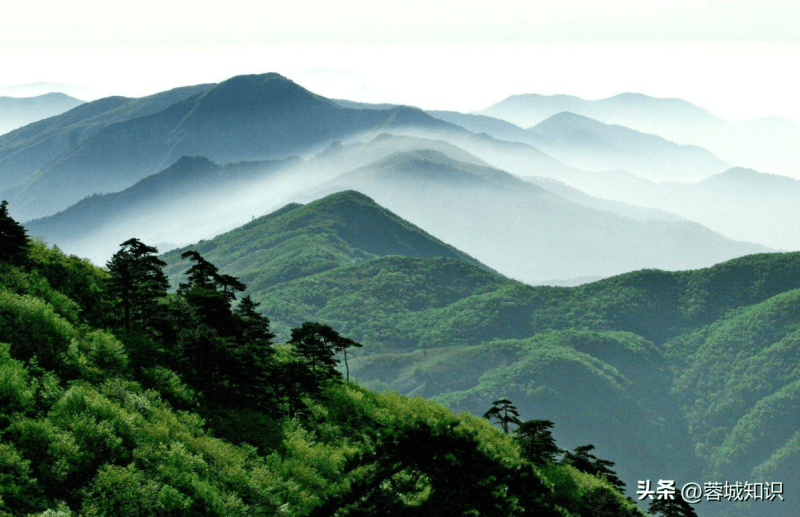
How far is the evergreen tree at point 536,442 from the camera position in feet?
265

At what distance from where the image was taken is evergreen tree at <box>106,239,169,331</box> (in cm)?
7694

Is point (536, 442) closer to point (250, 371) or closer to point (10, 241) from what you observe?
point (250, 371)

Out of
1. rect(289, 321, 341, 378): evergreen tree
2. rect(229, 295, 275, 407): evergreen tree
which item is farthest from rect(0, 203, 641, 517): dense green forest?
rect(289, 321, 341, 378): evergreen tree

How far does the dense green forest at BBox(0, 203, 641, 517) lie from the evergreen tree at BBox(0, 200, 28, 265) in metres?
Result: 0.20

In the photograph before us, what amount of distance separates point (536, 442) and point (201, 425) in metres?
38.3

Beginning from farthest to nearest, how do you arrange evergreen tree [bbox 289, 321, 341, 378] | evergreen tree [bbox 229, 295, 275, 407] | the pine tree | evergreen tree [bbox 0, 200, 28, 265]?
1. the pine tree
2. evergreen tree [bbox 289, 321, 341, 378]
3. evergreen tree [bbox 0, 200, 28, 265]
4. evergreen tree [bbox 229, 295, 275, 407]

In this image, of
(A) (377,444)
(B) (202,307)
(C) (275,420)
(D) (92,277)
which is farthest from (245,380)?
(A) (377,444)

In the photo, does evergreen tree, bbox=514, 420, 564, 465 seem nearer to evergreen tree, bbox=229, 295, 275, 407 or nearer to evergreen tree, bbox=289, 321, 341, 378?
evergreen tree, bbox=289, 321, 341, 378

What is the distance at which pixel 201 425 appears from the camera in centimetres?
6425

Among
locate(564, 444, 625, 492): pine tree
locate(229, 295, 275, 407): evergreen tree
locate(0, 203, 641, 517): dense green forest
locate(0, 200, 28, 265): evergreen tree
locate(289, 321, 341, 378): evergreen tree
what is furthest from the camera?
locate(564, 444, 625, 492): pine tree

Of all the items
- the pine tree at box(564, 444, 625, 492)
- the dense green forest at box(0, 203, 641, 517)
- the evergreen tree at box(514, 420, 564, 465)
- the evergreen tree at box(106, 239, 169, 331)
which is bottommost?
the pine tree at box(564, 444, 625, 492)

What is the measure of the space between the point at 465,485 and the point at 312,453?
28879 mm

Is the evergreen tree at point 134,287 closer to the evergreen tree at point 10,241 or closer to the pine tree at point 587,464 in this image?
the evergreen tree at point 10,241

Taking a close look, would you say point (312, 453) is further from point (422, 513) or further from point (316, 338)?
point (422, 513)
